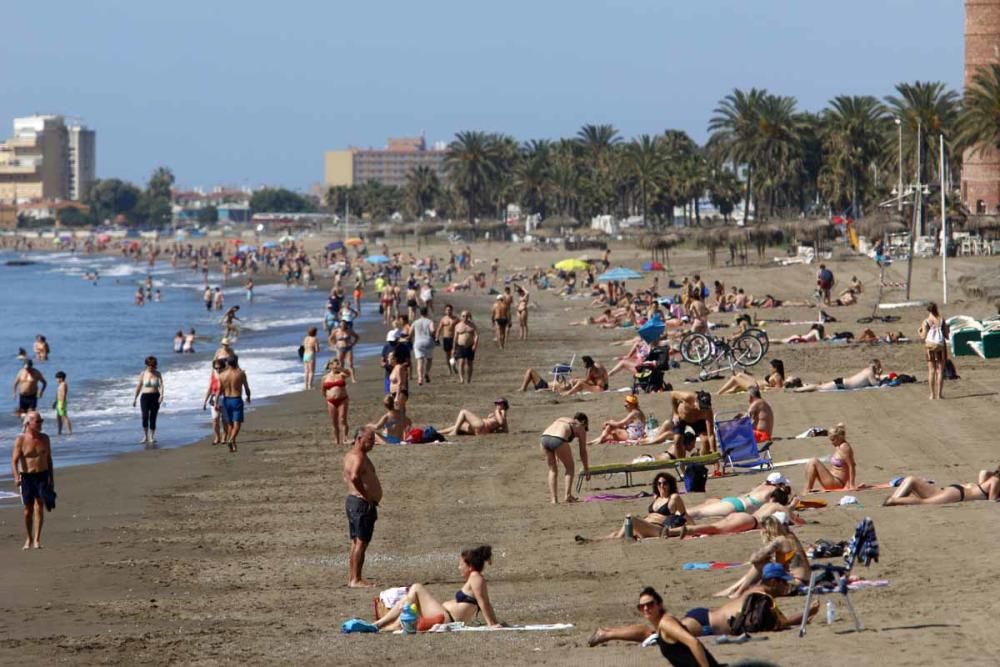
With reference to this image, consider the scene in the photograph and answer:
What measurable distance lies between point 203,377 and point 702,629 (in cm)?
2343

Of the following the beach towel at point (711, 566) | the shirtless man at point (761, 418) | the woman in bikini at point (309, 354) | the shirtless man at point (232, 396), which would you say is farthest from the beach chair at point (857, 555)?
the woman in bikini at point (309, 354)

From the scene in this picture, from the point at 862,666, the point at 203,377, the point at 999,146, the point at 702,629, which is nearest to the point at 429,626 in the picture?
the point at 702,629

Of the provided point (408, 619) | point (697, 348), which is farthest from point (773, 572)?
point (697, 348)

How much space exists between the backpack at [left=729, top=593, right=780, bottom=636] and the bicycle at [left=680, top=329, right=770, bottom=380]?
15047 mm

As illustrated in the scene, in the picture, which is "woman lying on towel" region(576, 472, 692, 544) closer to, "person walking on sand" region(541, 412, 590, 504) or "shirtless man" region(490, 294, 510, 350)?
"person walking on sand" region(541, 412, 590, 504)

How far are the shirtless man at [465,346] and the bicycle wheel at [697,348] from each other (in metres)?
3.36

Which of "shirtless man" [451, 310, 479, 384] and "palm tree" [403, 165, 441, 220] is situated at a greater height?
"palm tree" [403, 165, 441, 220]

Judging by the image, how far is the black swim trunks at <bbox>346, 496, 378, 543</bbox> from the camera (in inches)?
437

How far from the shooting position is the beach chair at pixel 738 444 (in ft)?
50.5

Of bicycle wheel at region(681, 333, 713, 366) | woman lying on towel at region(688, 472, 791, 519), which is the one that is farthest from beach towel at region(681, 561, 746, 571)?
bicycle wheel at region(681, 333, 713, 366)

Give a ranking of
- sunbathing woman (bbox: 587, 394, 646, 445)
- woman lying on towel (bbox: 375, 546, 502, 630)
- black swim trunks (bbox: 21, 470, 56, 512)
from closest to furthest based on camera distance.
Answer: woman lying on towel (bbox: 375, 546, 502, 630) < black swim trunks (bbox: 21, 470, 56, 512) < sunbathing woman (bbox: 587, 394, 646, 445)

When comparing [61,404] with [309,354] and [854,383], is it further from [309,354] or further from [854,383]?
[854,383]

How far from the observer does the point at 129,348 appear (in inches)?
1671

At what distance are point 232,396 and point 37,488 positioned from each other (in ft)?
18.9
